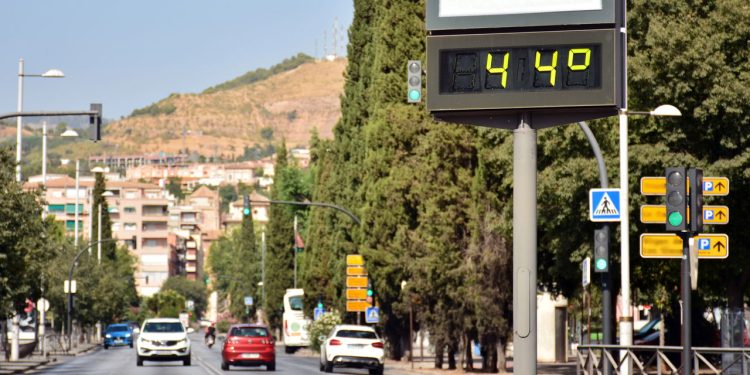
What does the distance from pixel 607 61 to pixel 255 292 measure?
147m

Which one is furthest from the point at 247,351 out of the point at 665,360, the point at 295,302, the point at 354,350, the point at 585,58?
the point at 295,302

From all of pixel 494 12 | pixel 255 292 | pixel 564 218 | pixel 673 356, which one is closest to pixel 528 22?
pixel 494 12

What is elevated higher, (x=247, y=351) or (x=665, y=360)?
(x=665, y=360)

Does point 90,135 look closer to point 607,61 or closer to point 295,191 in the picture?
point 607,61

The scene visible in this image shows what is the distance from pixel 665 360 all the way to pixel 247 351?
27.8 m

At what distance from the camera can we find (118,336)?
329 ft

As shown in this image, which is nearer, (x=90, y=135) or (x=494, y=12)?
(x=494, y=12)

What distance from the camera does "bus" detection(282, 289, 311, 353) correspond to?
9331 centimetres

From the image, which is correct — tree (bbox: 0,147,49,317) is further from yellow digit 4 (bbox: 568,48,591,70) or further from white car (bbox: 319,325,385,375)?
yellow digit 4 (bbox: 568,48,591,70)

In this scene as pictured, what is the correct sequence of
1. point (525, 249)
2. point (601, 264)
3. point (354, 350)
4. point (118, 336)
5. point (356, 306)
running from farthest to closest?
point (118, 336) < point (356, 306) < point (354, 350) < point (601, 264) < point (525, 249)

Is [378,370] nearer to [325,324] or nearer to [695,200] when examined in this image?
[325,324]

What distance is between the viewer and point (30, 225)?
50281 millimetres

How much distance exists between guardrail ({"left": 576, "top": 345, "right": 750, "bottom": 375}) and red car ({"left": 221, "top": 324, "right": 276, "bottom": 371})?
26.1m

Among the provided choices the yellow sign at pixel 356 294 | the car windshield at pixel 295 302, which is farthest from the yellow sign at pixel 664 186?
the car windshield at pixel 295 302
